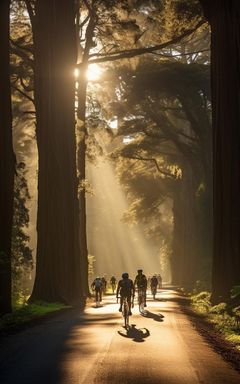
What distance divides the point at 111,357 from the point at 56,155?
17.2 m

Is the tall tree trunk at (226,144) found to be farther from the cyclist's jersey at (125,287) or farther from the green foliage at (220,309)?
the cyclist's jersey at (125,287)

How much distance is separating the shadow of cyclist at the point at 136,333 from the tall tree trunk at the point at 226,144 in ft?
16.7

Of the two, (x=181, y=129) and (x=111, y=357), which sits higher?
(x=181, y=129)

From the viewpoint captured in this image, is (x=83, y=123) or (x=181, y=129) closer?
(x=83, y=123)

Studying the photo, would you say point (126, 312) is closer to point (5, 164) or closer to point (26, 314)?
point (26, 314)

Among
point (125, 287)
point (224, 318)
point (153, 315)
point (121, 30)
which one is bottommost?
point (153, 315)

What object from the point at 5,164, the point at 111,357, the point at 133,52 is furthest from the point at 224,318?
the point at 133,52

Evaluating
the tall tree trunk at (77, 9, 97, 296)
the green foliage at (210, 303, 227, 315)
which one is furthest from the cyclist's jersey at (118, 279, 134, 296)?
the tall tree trunk at (77, 9, 97, 296)

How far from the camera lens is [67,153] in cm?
2889

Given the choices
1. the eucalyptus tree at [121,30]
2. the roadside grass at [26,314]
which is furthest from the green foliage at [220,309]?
the eucalyptus tree at [121,30]

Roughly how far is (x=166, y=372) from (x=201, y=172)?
38.8m

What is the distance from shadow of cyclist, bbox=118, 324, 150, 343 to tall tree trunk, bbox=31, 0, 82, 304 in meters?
10.1

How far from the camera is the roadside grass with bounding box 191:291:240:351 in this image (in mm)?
16067

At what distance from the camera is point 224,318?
19703 mm
